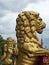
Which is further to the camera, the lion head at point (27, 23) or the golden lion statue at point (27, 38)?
the lion head at point (27, 23)

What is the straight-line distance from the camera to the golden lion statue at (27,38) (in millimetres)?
12562

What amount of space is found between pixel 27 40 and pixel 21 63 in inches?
32.2

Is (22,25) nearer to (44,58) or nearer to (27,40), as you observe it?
(27,40)

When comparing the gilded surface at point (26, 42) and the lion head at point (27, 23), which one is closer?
the gilded surface at point (26, 42)

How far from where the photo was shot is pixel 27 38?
12719 mm

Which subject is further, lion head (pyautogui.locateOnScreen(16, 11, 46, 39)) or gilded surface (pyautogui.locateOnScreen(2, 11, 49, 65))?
lion head (pyautogui.locateOnScreen(16, 11, 46, 39))

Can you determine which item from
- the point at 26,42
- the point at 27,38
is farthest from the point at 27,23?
the point at 26,42

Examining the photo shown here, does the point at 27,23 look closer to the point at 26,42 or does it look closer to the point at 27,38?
the point at 27,38

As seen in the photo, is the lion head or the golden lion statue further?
the lion head

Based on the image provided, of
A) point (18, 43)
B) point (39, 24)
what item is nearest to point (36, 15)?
point (39, 24)

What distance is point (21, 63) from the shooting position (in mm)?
12750

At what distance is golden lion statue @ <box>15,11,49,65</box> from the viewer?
12.6 metres

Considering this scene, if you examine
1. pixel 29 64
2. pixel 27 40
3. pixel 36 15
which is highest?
pixel 36 15

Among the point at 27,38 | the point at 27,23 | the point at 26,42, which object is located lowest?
the point at 26,42
